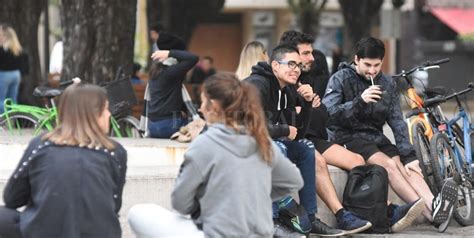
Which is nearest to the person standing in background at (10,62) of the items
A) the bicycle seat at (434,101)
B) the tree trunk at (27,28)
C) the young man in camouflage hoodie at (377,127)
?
the tree trunk at (27,28)

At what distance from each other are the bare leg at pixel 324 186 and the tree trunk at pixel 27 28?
300 inches

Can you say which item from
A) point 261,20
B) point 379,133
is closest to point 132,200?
point 379,133

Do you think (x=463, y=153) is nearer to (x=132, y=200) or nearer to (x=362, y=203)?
(x=362, y=203)

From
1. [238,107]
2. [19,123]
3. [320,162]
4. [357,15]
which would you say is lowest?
[357,15]

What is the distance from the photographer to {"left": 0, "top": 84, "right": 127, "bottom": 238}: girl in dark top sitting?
545cm

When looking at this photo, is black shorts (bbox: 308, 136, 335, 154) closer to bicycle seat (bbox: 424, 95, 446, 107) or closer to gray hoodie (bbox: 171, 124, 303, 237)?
bicycle seat (bbox: 424, 95, 446, 107)

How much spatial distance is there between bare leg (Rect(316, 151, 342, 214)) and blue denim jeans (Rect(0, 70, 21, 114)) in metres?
6.79

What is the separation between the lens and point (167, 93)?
11.1 metres

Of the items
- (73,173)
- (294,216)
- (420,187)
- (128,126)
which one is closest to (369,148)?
(420,187)

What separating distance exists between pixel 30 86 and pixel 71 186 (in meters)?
10.5

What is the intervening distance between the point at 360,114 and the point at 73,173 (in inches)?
146

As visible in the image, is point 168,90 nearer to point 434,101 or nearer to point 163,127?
point 163,127

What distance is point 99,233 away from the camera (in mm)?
5543

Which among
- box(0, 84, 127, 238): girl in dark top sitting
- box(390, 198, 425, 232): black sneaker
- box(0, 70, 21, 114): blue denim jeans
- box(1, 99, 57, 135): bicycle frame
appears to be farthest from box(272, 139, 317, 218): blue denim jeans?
box(0, 70, 21, 114): blue denim jeans
